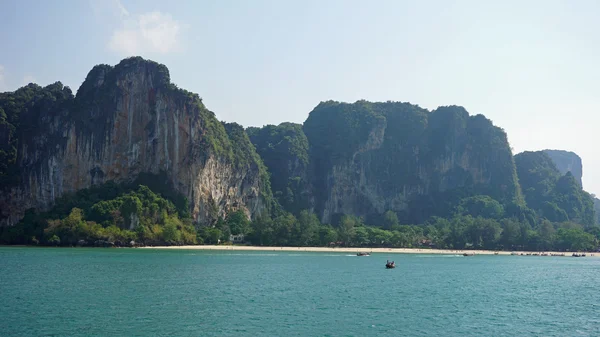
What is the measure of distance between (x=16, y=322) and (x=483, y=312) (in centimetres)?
3020

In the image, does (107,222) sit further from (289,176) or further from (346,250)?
(289,176)

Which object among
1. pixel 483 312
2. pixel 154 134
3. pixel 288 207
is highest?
pixel 154 134

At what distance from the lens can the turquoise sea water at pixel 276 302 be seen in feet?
106

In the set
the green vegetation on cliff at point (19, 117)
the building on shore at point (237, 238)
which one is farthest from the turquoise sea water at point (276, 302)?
the green vegetation on cliff at point (19, 117)

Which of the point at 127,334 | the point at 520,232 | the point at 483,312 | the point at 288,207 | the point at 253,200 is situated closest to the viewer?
the point at 127,334

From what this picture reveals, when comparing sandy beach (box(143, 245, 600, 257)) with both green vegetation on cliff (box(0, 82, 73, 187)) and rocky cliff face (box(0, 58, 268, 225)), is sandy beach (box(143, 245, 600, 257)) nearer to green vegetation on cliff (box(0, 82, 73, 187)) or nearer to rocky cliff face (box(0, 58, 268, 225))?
rocky cliff face (box(0, 58, 268, 225))

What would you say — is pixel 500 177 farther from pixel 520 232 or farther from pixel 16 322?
pixel 16 322

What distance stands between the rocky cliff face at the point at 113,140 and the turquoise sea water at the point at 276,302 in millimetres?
66759

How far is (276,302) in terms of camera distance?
137 ft

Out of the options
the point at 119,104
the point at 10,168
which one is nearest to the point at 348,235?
the point at 119,104

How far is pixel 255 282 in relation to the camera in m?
53.6

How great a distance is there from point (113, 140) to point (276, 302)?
10060 centimetres

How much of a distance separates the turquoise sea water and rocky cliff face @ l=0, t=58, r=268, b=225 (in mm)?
66759

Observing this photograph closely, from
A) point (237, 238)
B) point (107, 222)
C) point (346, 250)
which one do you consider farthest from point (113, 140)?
point (346, 250)
